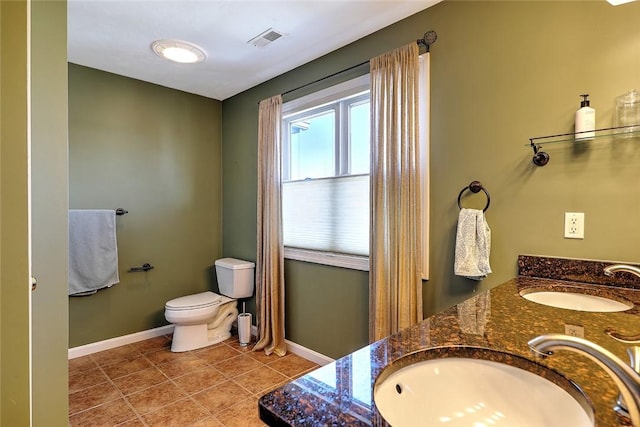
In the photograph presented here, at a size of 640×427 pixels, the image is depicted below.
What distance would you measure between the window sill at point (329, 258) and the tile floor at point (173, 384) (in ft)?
2.72

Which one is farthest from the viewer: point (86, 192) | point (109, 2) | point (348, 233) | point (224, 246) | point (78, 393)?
point (224, 246)

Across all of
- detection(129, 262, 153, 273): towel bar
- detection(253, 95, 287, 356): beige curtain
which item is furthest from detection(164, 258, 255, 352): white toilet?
detection(129, 262, 153, 273): towel bar

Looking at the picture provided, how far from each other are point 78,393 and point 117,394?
27 cm

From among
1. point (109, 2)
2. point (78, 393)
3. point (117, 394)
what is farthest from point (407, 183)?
point (78, 393)

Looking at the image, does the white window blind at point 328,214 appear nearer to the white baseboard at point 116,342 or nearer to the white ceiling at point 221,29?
the white ceiling at point 221,29

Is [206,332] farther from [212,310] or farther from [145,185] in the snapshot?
[145,185]

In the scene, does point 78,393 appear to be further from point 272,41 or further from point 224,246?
point 272,41

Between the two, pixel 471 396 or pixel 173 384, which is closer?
pixel 471 396

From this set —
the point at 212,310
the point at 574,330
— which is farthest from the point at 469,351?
the point at 212,310

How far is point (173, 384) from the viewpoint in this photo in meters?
2.35

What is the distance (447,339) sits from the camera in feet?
2.80

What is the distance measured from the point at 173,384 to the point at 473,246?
220 centimetres

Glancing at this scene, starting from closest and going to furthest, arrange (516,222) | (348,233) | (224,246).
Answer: (516,222)
(348,233)
(224,246)

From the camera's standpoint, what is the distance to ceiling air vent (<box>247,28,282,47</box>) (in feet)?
7.38
